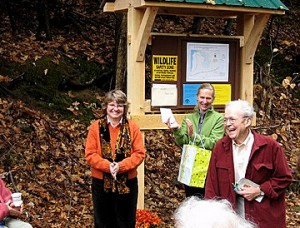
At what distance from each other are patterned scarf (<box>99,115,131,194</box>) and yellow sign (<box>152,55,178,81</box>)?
3.49ft

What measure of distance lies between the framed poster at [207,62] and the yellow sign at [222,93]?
0.08 m

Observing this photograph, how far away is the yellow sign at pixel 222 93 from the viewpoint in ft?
22.0

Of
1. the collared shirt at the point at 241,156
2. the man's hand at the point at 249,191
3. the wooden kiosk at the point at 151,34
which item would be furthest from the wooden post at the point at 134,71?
the man's hand at the point at 249,191

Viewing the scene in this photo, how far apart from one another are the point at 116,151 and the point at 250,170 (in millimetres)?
1564

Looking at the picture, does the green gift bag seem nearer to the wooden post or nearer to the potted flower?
the potted flower

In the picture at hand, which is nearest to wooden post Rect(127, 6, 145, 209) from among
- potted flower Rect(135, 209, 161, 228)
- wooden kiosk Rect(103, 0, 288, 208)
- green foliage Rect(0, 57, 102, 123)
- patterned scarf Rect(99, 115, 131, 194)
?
wooden kiosk Rect(103, 0, 288, 208)

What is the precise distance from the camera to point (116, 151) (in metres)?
5.44

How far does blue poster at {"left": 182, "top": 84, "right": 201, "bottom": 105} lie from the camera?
650 centimetres

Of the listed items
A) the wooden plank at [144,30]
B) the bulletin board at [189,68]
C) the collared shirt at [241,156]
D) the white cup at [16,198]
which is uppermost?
the wooden plank at [144,30]

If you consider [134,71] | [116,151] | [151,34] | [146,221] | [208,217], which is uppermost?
[151,34]

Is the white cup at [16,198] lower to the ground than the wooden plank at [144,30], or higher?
lower

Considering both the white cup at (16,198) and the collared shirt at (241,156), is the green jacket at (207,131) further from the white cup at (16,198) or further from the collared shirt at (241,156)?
the white cup at (16,198)

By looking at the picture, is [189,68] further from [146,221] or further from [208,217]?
[208,217]

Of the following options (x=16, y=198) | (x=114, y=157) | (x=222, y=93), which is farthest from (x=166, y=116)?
(x=16, y=198)
